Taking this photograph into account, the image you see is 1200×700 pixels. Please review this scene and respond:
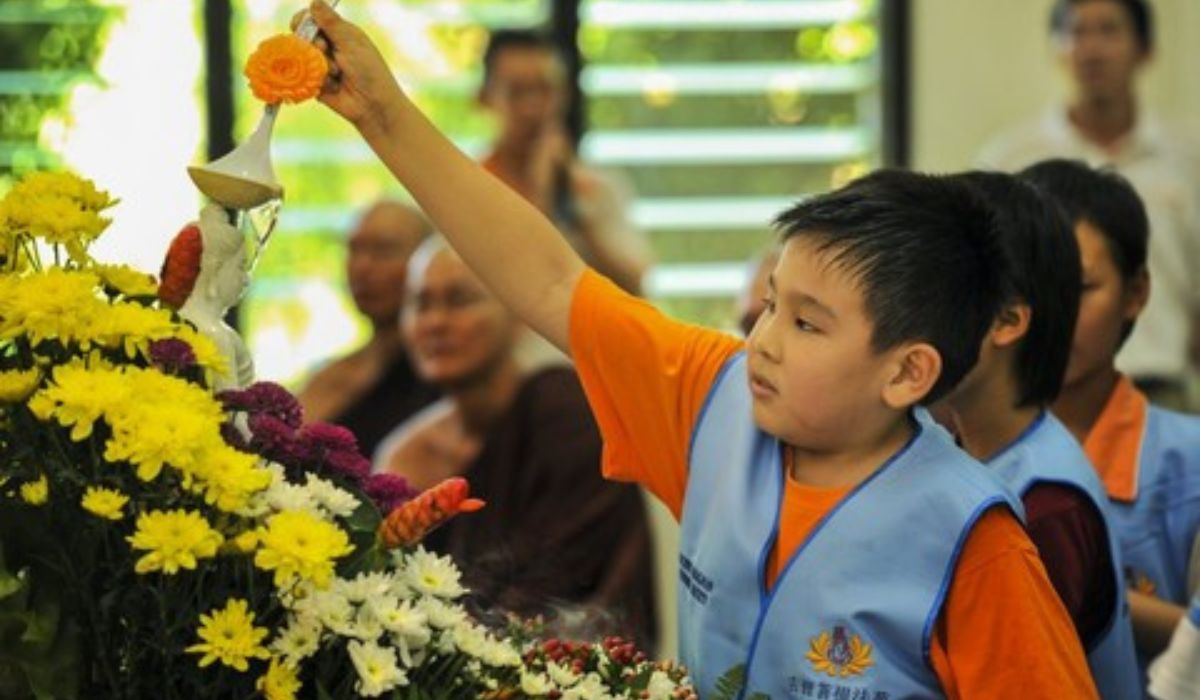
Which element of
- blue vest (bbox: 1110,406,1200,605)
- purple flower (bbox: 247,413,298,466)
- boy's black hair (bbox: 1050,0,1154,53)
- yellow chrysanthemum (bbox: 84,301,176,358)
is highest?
yellow chrysanthemum (bbox: 84,301,176,358)

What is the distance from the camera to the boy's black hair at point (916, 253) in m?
2.01

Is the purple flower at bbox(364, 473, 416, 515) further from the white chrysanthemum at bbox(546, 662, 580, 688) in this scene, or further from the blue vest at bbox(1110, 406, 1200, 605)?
the blue vest at bbox(1110, 406, 1200, 605)

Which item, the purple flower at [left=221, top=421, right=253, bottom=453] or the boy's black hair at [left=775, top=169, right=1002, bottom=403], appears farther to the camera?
the boy's black hair at [left=775, top=169, right=1002, bottom=403]

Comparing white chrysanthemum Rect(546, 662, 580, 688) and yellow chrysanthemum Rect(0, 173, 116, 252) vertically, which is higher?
yellow chrysanthemum Rect(0, 173, 116, 252)

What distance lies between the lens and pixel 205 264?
6.27 feet

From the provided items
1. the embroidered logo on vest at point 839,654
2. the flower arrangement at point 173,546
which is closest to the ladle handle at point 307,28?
the flower arrangement at point 173,546

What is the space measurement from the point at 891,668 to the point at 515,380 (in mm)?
2406

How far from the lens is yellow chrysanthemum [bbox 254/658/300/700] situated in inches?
64.8

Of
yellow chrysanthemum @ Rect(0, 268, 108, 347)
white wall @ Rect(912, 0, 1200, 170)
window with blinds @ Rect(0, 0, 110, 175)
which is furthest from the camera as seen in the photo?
white wall @ Rect(912, 0, 1200, 170)

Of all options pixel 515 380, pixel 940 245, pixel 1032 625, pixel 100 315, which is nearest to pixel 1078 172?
pixel 940 245

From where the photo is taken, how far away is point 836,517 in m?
1.98

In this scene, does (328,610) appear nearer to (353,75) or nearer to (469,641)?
(469,641)

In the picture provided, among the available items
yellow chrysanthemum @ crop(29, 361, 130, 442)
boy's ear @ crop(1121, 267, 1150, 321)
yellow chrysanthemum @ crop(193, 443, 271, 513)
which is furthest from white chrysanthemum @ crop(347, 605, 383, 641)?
boy's ear @ crop(1121, 267, 1150, 321)

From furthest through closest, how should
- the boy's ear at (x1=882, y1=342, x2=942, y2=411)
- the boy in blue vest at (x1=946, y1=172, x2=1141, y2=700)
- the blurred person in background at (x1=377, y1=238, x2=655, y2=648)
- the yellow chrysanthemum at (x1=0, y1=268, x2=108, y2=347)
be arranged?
the blurred person in background at (x1=377, y1=238, x2=655, y2=648)
the boy in blue vest at (x1=946, y1=172, x2=1141, y2=700)
the boy's ear at (x1=882, y1=342, x2=942, y2=411)
the yellow chrysanthemum at (x1=0, y1=268, x2=108, y2=347)
